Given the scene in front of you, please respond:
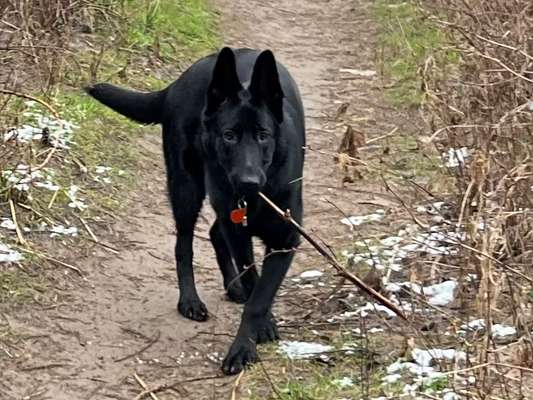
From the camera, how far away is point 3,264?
207 inches

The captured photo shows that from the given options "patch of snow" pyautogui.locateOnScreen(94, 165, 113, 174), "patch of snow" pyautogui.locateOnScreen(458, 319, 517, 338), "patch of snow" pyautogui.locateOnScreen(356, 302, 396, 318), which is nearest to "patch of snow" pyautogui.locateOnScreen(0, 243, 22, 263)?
"patch of snow" pyautogui.locateOnScreen(94, 165, 113, 174)

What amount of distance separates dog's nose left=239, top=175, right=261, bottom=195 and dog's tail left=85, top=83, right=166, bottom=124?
108cm

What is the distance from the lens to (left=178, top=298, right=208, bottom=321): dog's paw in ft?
16.8

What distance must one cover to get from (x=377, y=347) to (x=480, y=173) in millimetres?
803

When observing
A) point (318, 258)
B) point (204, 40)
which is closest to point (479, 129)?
point (318, 258)

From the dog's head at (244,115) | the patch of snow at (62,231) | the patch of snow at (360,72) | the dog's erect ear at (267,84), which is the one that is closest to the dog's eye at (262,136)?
the dog's head at (244,115)

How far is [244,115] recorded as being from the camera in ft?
14.9

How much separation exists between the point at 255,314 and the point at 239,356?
179 millimetres

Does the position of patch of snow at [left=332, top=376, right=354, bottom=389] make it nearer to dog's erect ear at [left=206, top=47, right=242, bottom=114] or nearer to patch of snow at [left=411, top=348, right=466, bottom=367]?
patch of snow at [left=411, top=348, right=466, bottom=367]

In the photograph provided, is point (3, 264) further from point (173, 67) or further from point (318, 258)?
point (173, 67)

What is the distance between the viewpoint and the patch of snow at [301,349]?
4668 mm

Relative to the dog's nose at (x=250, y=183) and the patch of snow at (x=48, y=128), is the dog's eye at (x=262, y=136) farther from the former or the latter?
the patch of snow at (x=48, y=128)

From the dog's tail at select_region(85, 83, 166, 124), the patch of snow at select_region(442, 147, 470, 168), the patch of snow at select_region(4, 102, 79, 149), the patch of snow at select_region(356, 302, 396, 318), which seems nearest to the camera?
the patch of snow at select_region(356, 302, 396, 318)

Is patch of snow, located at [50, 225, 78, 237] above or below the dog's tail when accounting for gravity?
below
